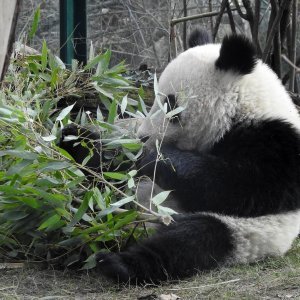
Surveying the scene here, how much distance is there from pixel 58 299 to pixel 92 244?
52 centimetres

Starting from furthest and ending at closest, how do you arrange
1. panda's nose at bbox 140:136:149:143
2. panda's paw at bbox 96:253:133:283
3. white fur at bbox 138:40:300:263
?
panda's nose at bbox 140:136:149:143 → white fur at bbox 138:40:300:263 → panda's paw at bbox 96:253:133:283

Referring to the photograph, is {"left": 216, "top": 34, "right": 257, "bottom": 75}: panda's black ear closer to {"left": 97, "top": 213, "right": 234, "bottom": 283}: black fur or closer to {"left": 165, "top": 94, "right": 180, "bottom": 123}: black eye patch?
{"left": 165, "top": 94, "right": 180, "bottom": 123}: black eye patch

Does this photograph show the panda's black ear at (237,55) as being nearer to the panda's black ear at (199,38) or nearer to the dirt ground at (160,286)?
the panda's black ear at (199,38)

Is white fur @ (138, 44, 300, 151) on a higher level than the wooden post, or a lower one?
lower

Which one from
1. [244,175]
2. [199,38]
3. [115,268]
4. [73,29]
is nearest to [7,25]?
[115,268]

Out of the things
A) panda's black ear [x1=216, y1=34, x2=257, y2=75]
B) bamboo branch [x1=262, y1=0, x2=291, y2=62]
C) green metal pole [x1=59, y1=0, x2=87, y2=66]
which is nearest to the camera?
panda's black ear [x1=216, y1=34, x2=257, y2=75]

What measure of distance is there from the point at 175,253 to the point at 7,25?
4.20 feet

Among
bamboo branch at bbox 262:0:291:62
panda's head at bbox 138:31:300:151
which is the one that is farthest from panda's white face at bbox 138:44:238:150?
bamboo branch at bbox 262:0:291:62

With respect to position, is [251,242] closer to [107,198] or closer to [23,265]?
[107,198]

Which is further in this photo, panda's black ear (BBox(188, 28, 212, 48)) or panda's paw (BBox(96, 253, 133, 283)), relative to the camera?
panda's black ear (BBox(188, 28, 212, 48))

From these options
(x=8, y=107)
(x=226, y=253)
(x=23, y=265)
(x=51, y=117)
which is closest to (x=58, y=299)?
(x=23, y=265)

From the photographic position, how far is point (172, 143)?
3.86 m

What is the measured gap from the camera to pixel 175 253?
308 cm

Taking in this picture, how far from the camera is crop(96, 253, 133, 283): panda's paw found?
9.67 feet
